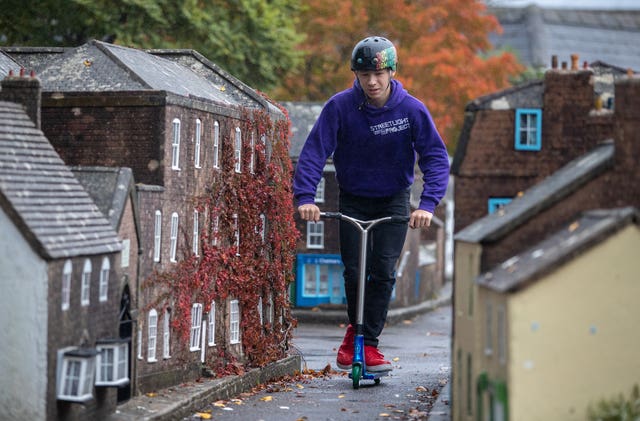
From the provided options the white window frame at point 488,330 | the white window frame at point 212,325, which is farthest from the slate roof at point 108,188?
the white window frame at point 488,330

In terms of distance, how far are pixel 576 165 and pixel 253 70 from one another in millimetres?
31272

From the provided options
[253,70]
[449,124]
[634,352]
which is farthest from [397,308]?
[634,352]

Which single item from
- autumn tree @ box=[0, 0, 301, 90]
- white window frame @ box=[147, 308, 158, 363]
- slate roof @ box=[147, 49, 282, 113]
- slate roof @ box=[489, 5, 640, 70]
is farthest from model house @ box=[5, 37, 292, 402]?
slate roof @ box=[489, 5, 640, 70]

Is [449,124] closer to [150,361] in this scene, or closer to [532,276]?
[150,361]

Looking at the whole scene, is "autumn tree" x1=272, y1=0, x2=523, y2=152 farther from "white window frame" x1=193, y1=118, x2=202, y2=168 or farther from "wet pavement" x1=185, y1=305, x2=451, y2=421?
"white window frame" x1=193, y1=118, x2=202, y2=168

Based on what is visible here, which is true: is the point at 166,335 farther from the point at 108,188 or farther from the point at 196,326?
the point at 108,188

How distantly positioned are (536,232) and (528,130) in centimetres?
240

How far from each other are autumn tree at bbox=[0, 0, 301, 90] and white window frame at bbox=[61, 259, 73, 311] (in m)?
24.5

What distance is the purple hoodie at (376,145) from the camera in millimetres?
16125

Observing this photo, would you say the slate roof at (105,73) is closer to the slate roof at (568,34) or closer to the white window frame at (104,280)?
the white window frame at (104,280)

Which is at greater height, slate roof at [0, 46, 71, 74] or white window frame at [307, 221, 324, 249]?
slate roof at [0, 46, 71, 74]

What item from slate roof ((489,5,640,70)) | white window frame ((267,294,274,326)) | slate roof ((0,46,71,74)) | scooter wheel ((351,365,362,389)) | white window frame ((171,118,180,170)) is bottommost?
scooter wheel ((351,365,362,389))

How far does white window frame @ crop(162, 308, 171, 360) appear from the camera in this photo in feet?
60.2

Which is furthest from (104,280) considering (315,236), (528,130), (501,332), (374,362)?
(315,236)
